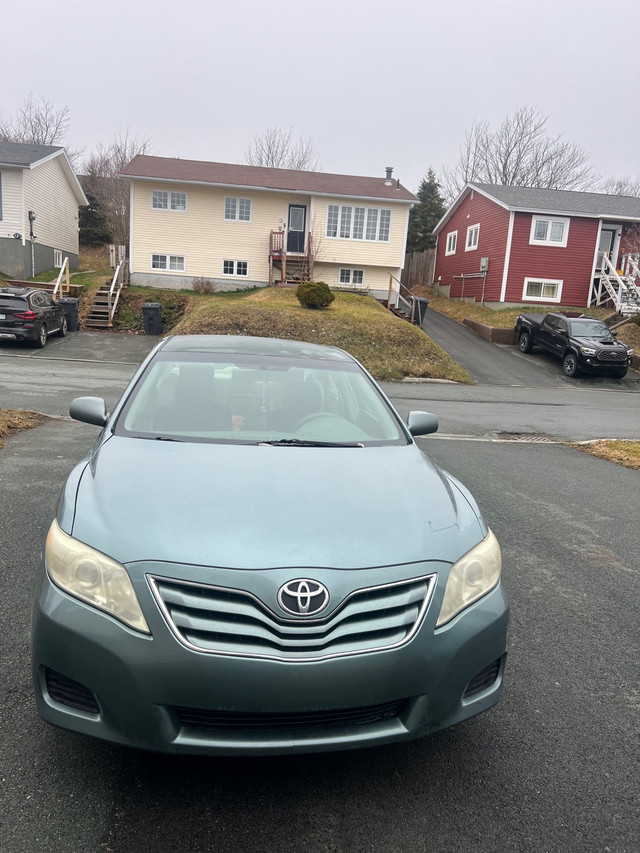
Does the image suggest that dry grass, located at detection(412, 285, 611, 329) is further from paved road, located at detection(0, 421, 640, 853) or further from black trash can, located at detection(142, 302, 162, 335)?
paved road, located at detection(0, 421, 640, 853)

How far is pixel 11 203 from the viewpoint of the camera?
1067 inches

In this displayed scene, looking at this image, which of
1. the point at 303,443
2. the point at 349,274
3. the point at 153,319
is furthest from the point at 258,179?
the point at 303,443

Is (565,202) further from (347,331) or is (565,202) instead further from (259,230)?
(347,331)

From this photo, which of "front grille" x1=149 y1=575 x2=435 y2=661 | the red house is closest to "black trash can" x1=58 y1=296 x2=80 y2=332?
the red house

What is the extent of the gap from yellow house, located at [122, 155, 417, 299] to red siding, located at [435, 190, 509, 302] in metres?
4.73

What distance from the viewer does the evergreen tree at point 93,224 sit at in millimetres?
43566

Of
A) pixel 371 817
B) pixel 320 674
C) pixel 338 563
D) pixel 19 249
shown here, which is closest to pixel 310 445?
pixel 338 563

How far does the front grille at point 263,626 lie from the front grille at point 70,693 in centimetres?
40

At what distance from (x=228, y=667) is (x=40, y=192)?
3224cm

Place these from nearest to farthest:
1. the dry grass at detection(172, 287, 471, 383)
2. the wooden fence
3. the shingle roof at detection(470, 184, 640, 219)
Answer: the dry grass at detection(172, 287, 471, 383) < the shingle roof at detection(470, 184, 640, 219) < the wooden fence

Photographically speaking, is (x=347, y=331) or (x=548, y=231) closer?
(x=347, y=331)

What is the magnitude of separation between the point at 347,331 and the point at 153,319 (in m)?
7.69

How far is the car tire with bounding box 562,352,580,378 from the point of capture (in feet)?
66.1

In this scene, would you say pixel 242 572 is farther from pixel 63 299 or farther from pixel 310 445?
pixel 63 299
